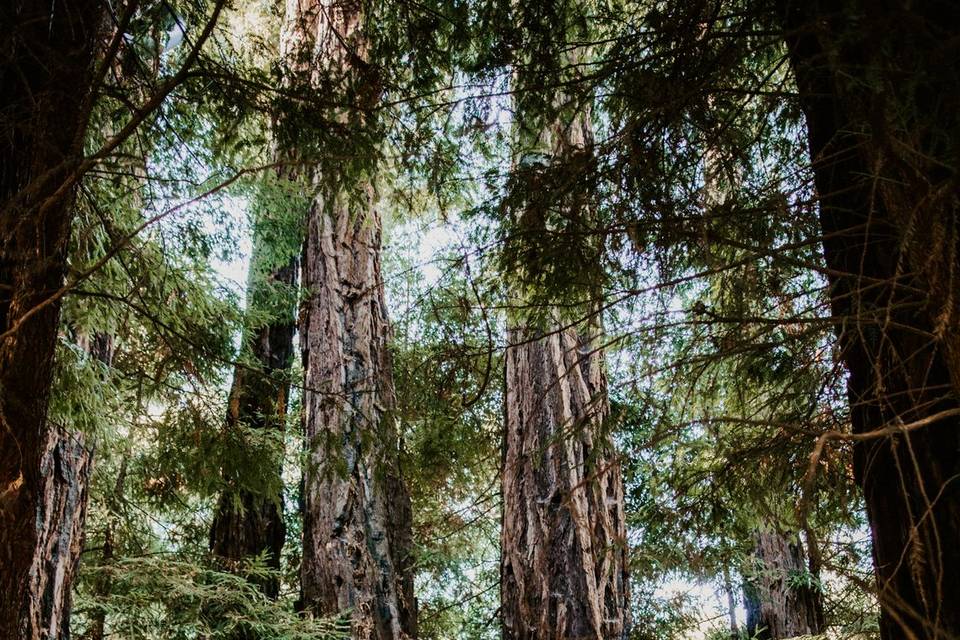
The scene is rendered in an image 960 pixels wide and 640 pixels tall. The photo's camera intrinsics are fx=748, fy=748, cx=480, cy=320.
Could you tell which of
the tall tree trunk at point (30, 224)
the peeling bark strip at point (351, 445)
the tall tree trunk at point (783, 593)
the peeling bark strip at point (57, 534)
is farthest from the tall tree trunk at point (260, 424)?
the tall tree trunk at point (783, 593)

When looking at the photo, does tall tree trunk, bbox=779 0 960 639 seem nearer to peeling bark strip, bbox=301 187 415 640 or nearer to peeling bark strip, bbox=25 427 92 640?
peeling bark strip, bbox=301 187 415 640

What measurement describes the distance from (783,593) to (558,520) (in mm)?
3395

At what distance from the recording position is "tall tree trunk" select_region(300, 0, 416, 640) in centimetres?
468

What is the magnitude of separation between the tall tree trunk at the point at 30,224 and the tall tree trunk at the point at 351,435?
79.3 inches

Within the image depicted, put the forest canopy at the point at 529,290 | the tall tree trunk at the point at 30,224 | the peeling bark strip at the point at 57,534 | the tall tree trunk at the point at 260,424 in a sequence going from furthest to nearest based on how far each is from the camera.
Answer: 1. the tall tree trunk at the point at 260,424
2. the peeling bark strip at the point at 57,534
3. the tall tree trunk at the point at 30,224
4. the forest canopy at the point at 529,290

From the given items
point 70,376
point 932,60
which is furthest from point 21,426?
point 932,60

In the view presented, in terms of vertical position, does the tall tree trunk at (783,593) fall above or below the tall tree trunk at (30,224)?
below

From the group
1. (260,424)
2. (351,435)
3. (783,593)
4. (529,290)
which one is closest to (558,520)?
(351,435)

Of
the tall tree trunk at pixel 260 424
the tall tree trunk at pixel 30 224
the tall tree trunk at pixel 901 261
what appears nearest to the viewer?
the tall tree trunk at pixel 901 261

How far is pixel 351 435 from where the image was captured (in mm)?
4648

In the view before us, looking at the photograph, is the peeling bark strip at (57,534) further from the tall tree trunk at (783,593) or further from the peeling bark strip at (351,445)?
the tall tree trunk at (783,593)

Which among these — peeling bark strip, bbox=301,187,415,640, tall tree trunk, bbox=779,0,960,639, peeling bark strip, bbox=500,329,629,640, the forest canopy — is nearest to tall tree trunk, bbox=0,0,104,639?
the forest canopy

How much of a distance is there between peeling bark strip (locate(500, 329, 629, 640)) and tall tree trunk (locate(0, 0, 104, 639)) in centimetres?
240

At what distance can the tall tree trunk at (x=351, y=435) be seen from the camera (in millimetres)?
4676
